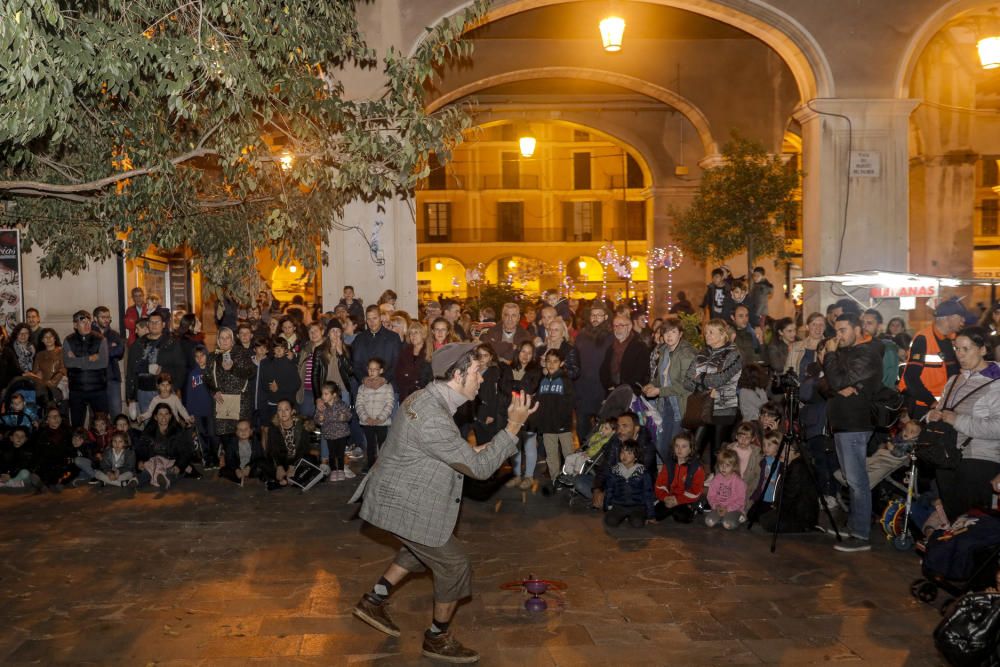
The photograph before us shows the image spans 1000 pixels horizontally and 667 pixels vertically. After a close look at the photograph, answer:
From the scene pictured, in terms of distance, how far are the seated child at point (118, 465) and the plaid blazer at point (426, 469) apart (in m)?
6.38

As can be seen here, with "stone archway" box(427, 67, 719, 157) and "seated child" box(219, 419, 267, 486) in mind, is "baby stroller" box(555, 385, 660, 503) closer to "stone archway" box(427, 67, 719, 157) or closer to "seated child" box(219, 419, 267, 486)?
"seated child" box(219, 419, 267, 486)

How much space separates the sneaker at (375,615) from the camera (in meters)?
5.88

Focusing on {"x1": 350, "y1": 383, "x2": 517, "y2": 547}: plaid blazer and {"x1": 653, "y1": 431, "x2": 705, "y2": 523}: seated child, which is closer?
{"x1": 350, "y1": 383, "x2": 517, "y2": 547}: plaid blazer

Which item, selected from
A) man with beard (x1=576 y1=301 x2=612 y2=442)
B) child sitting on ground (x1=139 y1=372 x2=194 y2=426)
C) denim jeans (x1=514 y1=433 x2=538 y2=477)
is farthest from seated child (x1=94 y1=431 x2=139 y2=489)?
man with beard (x1=576 y1=301 x2=612 y2=442)

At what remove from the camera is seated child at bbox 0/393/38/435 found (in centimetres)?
1131

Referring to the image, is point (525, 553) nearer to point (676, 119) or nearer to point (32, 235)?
point (32, 235)

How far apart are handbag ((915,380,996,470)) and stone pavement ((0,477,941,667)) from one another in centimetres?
89

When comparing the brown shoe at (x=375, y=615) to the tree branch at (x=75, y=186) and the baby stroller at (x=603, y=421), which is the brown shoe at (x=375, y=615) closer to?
the tree branch at (x=75, y=186)

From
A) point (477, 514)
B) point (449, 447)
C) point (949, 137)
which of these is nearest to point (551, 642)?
point (449, 447)

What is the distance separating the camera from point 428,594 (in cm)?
682

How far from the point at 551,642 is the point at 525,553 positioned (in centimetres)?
203

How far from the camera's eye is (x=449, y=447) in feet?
17.8

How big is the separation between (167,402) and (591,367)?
17.1ft

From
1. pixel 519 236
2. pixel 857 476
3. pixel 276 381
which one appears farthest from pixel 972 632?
pixel 519 236
